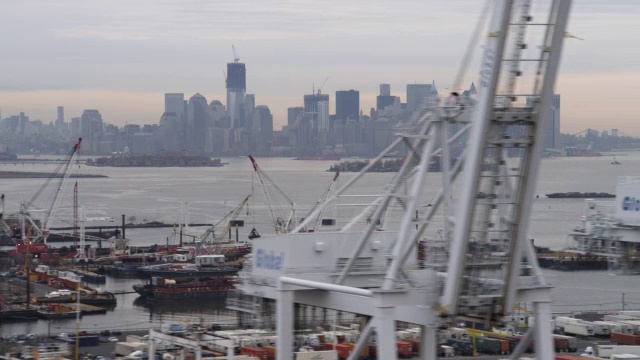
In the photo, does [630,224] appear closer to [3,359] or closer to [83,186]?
[3,359]

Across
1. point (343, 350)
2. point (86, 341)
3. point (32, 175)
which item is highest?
point (32, 175)

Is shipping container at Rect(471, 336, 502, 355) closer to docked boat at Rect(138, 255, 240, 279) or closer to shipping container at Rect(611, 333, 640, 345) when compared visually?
shipping container at Rect(611, 333, 640, 345)

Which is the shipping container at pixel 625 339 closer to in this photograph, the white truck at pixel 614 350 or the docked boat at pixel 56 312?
the white truck at pixel 614 350

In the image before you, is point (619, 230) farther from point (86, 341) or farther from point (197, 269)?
point (197, 269)

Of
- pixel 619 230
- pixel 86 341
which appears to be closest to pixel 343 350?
pixel 619 230

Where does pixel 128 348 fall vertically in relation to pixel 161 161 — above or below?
below

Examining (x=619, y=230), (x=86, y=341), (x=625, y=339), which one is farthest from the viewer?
(x=86, y=341)

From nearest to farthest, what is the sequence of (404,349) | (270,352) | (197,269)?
(270,352), (404,349), (197,269)

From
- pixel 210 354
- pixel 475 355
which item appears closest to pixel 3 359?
pixel 210 354
